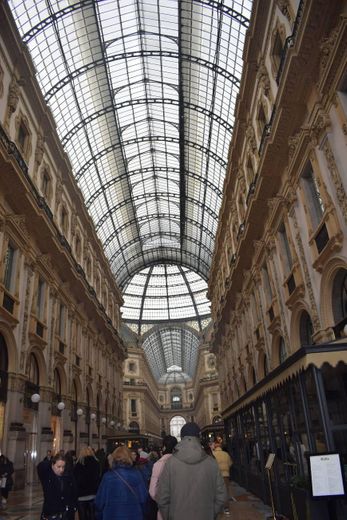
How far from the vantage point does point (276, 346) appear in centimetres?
2017

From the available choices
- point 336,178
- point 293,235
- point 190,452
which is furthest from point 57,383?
point 190,452

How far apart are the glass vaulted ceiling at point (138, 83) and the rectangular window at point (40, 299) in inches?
453

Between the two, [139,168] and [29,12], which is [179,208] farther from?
[29,12]

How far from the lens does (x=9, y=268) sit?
18062 millimetres

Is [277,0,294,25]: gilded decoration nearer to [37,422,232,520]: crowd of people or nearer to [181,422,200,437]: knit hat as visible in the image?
[181,422,200,437]: knit hat

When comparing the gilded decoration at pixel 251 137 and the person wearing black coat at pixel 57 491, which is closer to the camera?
the person wearing black coat at pixel 57 491

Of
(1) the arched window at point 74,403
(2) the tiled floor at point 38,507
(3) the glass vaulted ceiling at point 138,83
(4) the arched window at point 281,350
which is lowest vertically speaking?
(2) the tiled floor at point 38,507

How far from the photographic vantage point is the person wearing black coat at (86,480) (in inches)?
286

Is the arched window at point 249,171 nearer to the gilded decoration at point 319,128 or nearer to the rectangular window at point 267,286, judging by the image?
the rectangular window at point 267,286

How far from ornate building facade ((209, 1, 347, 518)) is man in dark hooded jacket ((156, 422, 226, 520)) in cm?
407

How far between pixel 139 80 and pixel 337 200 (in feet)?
77.5

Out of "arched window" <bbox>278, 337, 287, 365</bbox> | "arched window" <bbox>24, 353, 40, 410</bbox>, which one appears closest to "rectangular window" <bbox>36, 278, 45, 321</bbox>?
A: "arched window" <bbox>24, 353, 40, 410</bbox>

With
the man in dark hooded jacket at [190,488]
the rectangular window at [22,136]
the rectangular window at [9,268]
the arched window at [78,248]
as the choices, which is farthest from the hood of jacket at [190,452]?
the arched window at [78,248]

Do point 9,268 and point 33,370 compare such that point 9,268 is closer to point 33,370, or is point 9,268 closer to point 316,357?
point 33,370
